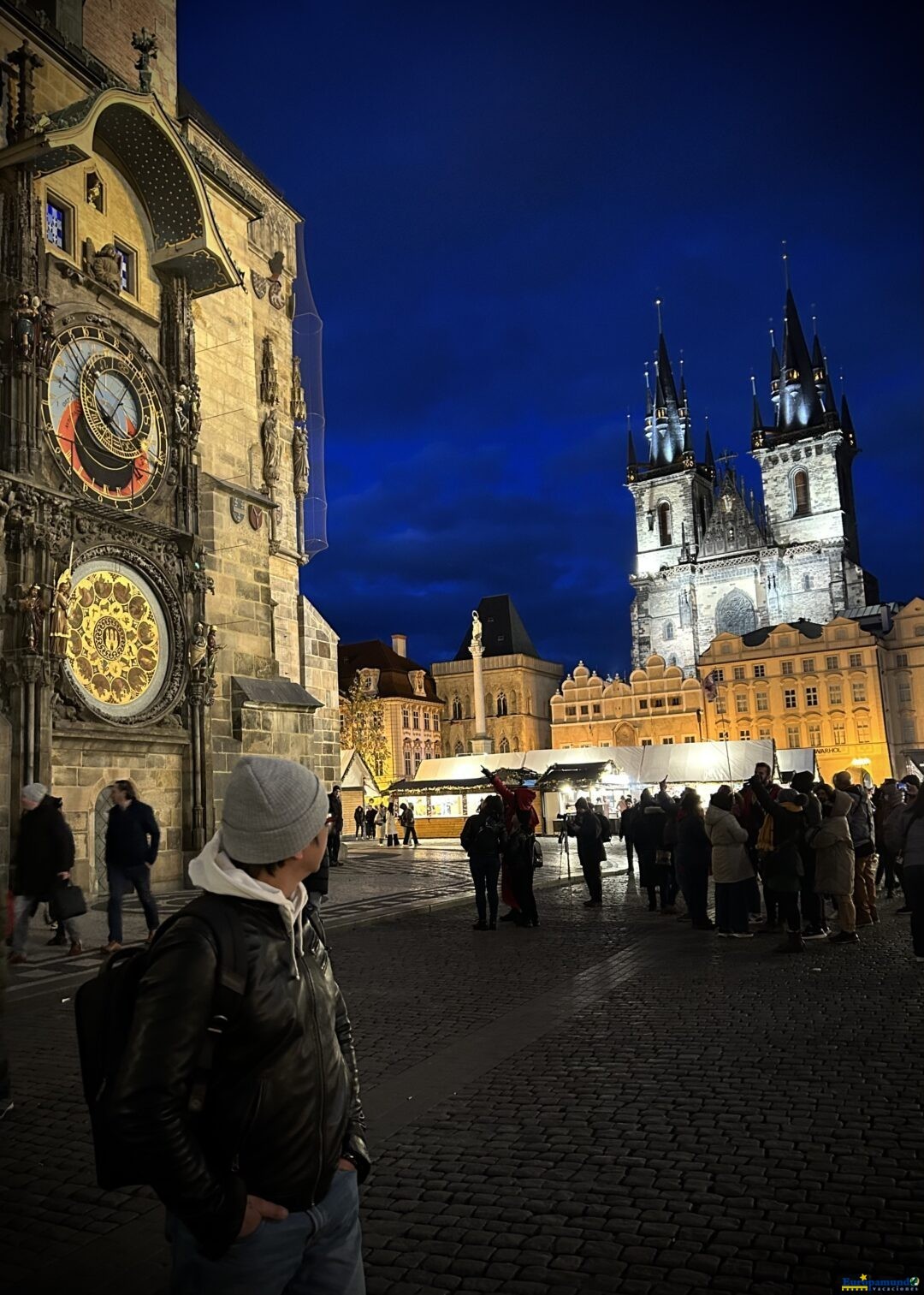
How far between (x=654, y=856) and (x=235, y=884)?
1250cm

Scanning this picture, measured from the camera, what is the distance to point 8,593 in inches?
559

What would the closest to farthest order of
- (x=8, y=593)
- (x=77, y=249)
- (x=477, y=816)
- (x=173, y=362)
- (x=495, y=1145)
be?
(x=495, y=1145)
(x=477, y=816)
(x=8, y=593)
(x=77, y=249)
(x=173, y=362)

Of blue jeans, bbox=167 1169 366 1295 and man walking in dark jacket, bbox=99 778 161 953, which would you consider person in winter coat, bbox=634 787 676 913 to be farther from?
blue jeans, bbox=167 1169 366 1295

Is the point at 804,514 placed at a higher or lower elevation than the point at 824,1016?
higher

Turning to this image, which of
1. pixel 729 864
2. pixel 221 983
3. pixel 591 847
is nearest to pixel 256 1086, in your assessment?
pixel 221 983

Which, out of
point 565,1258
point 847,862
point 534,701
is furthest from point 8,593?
point 534,701

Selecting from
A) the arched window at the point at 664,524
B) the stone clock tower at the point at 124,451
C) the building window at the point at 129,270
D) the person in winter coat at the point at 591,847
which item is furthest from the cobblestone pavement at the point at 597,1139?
the arched window at the point at 664,524

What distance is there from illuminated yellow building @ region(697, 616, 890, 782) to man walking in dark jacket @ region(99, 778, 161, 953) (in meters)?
61.8

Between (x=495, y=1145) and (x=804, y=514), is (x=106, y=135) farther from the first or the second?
(x=804, y=514)

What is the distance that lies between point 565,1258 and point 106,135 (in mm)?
18327

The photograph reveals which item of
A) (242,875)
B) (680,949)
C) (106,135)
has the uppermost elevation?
(106,135)

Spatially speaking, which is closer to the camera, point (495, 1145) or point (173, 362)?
point (495, 1145)

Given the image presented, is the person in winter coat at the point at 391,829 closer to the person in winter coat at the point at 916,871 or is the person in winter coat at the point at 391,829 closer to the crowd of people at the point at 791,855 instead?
the crowd of people at the point at 791,855

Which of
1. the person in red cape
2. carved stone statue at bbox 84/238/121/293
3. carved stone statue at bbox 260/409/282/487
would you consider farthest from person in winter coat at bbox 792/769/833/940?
carved stone statue at bbox 260/409/282/487
